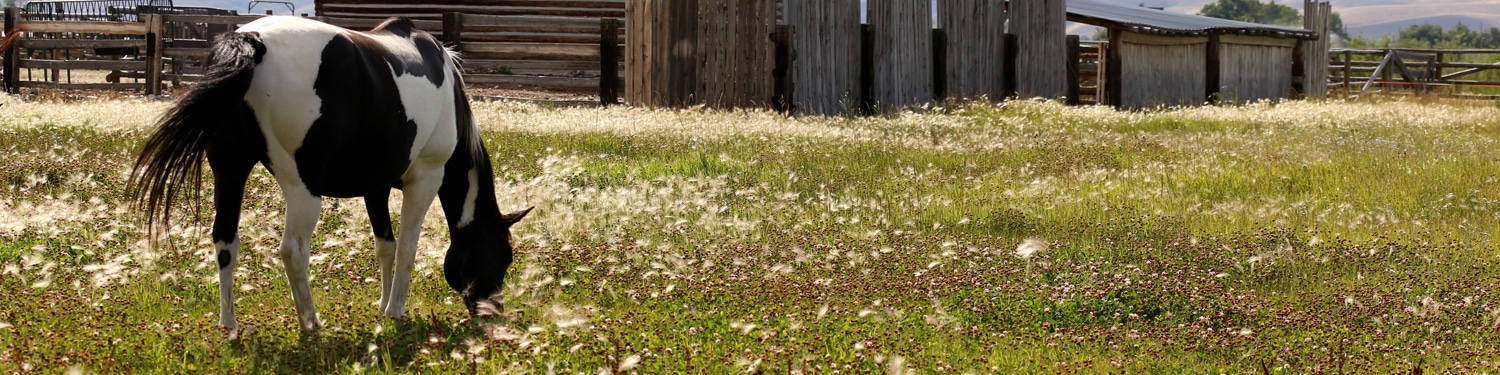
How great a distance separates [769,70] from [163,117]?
1353cm

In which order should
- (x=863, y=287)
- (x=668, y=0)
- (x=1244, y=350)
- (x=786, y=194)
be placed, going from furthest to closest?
(x=668, y=0)
(x=786, y=194)
(x=863, y=287)
(x=1244, y=350)

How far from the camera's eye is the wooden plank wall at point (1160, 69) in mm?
25156

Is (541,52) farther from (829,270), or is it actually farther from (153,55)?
(829,270)

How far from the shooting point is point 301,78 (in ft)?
16.2

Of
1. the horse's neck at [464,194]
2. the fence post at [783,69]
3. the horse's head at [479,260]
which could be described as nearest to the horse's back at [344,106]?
the horse's neck at [464,194]

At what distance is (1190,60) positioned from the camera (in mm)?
27266

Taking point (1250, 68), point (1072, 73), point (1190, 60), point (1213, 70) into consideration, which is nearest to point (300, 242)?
point (1072, 73)

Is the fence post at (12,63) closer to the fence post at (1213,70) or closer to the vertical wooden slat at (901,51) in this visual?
the vertical wooden slat at (901,51)

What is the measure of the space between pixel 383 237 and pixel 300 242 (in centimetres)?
87

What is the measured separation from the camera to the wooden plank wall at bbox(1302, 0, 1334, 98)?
104 ft

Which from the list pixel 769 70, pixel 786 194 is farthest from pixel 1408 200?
pixel 769 70

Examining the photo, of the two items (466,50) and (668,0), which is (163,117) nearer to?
(668,0)

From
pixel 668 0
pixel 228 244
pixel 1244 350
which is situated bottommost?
pixel 1244 350

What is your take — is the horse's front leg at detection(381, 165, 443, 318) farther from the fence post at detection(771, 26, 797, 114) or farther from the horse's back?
the fence post at detection(771, 26, 797, 114)
